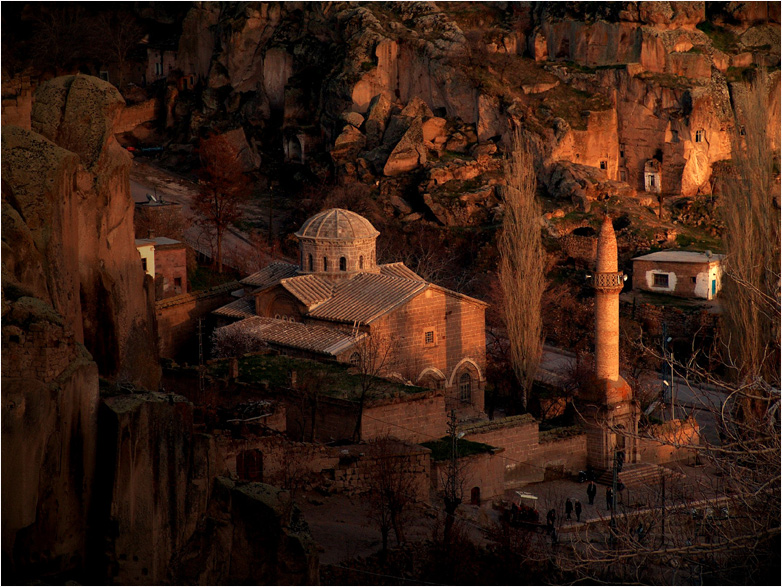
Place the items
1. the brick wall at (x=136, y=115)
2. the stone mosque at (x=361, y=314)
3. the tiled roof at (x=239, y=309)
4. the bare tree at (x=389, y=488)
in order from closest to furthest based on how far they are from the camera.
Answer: the bare tree at (x=389, y=488) → the stone mosque at (x=361, y=314) → the tiled roof at (x=239, y=309) → the brick wall at (x=136, y=115)

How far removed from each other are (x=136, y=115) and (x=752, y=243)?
120ft

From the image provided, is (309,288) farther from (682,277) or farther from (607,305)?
(682,277)

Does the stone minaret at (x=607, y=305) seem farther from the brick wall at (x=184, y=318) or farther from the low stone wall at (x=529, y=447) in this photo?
the brick wall at (x=184, y=318)

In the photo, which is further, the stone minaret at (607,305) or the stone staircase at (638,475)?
the stone minaret at (607,305)

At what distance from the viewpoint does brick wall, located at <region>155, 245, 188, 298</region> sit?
148 feet

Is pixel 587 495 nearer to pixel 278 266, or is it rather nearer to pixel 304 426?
pixel 304 426

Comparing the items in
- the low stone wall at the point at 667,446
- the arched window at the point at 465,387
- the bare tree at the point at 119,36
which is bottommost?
the low stone wall at the point at 667,446

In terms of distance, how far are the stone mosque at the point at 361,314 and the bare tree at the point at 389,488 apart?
23.1ft

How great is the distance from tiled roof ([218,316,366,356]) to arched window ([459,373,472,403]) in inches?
156

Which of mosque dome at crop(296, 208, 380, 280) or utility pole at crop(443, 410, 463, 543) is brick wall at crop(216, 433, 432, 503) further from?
mosque dome at crop(296, 208, 380, 280)

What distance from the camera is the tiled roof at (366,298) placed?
36.8 meters

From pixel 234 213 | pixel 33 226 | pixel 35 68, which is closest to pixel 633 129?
pixel 234 213

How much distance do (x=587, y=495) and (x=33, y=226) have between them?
17.6 meters

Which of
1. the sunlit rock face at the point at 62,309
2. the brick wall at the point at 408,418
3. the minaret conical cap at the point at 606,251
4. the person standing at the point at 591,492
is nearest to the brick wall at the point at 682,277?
the minaret conical cap at the point at 606,251
